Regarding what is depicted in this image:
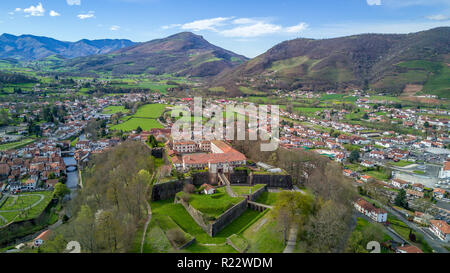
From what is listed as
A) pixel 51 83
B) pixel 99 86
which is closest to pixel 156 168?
pixel 99 86

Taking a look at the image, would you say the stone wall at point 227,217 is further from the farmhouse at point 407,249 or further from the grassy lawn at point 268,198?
the farmhouse at point 407,249

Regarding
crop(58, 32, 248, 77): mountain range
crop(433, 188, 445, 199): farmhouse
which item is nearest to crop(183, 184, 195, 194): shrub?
crop(433, 188, 445, 199): farmhouse

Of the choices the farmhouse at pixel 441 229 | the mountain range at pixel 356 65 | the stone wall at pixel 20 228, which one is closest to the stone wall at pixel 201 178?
the stone wall at pixel 20 228

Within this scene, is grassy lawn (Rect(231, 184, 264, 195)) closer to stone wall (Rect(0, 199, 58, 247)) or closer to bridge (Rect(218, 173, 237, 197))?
bridge (Rect(218, 173, 237, 197))

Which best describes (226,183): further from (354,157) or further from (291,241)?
(354,157)

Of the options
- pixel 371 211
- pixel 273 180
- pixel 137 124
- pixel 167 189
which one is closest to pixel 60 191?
pixel 167 189
